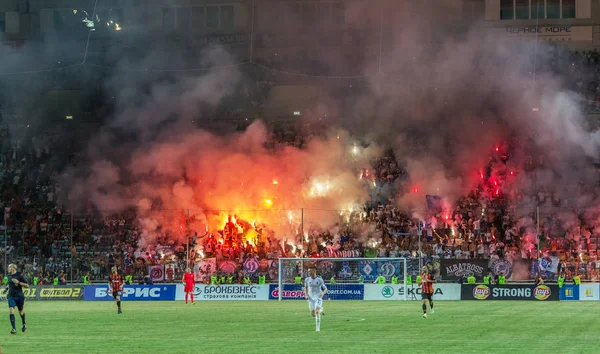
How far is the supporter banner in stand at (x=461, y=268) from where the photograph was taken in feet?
147

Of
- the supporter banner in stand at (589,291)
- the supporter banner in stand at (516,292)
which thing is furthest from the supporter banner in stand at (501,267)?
the supporter banner in stand at (589,291)

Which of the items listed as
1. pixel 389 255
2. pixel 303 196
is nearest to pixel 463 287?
pixel 389 255

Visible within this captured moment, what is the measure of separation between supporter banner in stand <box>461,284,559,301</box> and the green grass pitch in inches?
189

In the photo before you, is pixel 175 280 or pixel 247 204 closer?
pixel 175 280

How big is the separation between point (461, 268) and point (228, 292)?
11.9 metres

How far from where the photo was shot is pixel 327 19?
190 ft

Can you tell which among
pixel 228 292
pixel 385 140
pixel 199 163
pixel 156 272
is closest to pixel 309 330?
pixel 228 292

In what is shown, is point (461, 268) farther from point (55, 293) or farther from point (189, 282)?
point (55, 293)

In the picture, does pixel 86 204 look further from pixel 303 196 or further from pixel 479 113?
pixel 479 113

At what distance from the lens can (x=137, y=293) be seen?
45.6 metres

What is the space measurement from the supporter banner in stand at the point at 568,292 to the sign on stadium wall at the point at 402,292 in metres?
4.91

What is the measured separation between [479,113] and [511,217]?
1139 centimetres

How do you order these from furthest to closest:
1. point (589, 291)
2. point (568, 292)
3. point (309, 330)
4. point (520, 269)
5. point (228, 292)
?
1. point (228, 292)
2. point (520, 269)
3. point (568, 292)
4. point (589, 291)
5. point (309, 330)

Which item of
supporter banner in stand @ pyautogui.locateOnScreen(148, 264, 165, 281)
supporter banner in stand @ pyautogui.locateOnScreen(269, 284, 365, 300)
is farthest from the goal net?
supporter banner in stand @ pyautogui.locateOnScreen(148, 264, 165, 281)
